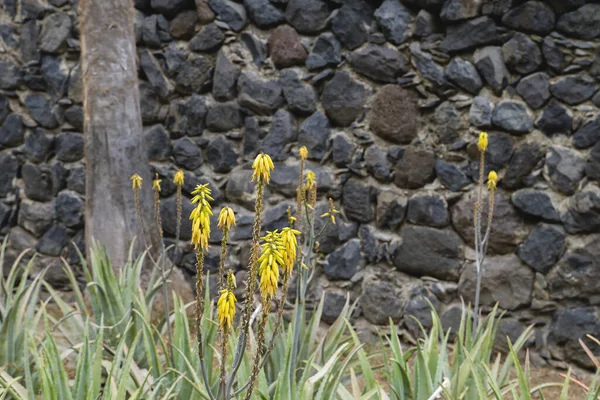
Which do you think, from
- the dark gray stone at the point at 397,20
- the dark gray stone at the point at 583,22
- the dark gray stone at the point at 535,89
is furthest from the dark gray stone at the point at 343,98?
the dark gray stone at the point at 583,22

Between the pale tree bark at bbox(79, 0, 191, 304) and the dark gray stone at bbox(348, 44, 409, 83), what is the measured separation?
46.8 inches

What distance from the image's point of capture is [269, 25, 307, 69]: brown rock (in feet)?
11.2

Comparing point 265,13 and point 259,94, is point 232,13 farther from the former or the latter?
point 259,94

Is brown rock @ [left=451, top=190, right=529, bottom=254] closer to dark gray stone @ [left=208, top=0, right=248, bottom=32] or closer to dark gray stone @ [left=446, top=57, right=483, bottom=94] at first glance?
dark gray stone @ [left=446, top=57, right=483, bottom=94]

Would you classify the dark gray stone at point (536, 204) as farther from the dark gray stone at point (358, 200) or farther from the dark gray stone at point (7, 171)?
the dark gray stone at point (7, 171)

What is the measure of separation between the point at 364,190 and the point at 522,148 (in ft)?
2.60

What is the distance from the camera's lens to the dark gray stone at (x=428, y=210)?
126 inches

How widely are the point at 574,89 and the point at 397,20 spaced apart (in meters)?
0.90

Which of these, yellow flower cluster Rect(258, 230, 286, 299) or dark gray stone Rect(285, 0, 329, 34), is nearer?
yellow flower cluster Rect(258, 230, 286, 299)

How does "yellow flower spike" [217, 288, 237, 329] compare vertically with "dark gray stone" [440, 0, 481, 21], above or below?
below

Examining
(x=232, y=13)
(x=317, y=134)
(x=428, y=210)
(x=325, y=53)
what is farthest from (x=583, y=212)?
(x=232, y=13)

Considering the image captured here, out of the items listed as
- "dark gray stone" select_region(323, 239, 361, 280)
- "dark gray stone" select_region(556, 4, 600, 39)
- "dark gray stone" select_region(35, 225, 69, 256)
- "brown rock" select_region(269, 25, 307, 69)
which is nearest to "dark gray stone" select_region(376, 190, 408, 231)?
"dark gray stone" select_region(323, 239, 361, 280)

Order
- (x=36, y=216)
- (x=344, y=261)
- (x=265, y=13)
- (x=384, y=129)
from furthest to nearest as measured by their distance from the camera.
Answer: (x=36, y=216)
(x=265, y=13)
(x=344, y=261)
(x=384, y=129)

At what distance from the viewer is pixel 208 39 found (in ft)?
11.7
